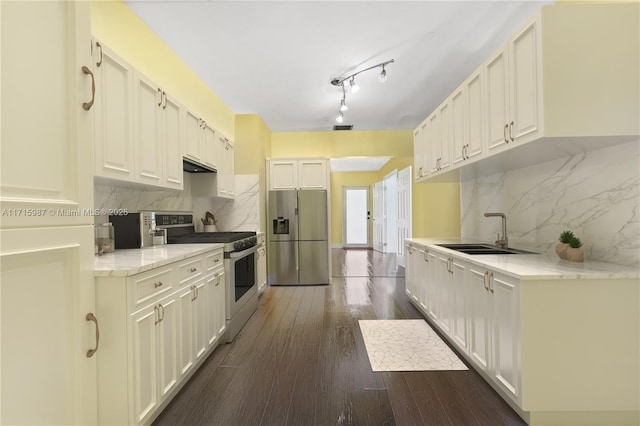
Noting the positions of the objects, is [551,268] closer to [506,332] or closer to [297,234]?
[506,332]

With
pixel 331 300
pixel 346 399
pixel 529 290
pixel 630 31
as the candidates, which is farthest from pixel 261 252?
pixel 630 31

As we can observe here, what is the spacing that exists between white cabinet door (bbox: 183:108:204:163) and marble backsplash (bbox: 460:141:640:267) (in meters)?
3.07

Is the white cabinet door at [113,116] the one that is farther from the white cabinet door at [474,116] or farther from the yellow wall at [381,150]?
the yellow wall at [381,150]

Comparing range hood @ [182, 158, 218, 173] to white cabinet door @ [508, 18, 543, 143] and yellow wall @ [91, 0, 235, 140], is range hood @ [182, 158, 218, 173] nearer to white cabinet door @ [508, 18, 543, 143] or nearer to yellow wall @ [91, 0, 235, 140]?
yellow wall @ [91, 0, 235, 140]

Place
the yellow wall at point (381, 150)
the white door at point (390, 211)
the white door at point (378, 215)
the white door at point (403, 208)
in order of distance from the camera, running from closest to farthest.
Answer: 1. the yellow wall at point (381, 150)
2. the white door at point (403, 208)
3. the white door at point (390, 211)
4. the white door at point (378, 215)

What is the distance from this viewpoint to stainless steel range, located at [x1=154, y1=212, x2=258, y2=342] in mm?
2814

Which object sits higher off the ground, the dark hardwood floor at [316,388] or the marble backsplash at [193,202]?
the marble backsplash at [193,202]

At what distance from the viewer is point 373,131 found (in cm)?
544

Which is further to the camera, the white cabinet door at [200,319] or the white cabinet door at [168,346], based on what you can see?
the white cabinet door at [200,319]

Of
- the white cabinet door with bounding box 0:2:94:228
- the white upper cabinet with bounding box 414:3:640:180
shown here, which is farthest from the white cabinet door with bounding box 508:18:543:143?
the white cabinet door with bounding box 0:2:94:228

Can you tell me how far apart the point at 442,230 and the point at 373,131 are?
7.10 ft

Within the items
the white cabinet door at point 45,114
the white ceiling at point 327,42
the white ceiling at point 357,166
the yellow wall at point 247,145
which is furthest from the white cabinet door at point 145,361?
the white ceiling at point 357,166

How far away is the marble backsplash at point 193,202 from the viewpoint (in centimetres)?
232

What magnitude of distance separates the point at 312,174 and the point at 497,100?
10.5 feet
